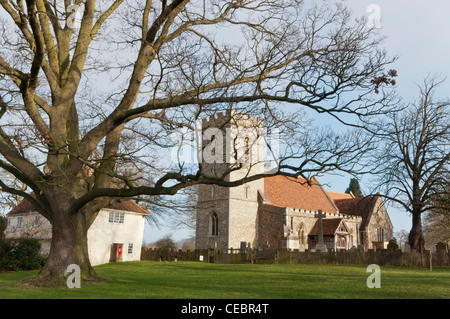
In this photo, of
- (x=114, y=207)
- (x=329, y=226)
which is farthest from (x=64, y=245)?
(x=329, y=226)

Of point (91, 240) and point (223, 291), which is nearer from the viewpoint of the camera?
point (223, 291)

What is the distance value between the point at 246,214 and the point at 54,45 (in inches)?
1338

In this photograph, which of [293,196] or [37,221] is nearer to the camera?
[37,221]

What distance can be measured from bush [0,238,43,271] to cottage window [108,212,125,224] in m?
8.90

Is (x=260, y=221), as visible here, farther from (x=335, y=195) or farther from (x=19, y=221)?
(x=19, y=221)

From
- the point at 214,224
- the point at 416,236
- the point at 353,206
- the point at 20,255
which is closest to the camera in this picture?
the point at 20,255

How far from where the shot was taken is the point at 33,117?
13.6m

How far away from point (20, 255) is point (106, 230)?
9.36m

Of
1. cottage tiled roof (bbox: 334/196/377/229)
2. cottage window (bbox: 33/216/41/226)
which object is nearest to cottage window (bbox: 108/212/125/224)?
cottage window (bbox: 33/216/41/226)

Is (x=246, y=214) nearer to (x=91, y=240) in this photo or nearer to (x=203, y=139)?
(x=91, y=240)

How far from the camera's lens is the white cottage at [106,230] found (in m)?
30.6

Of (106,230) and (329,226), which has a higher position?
(329,226)

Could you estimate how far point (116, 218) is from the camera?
3366 centimetres
